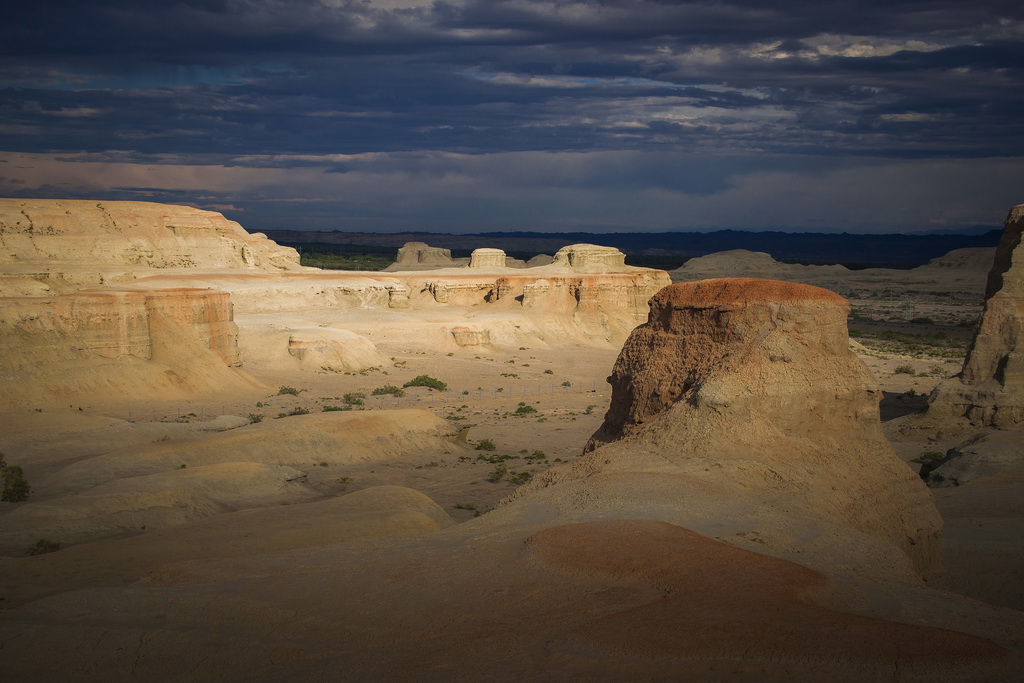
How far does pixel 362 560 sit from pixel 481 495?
10853 millimetres

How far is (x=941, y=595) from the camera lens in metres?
8.58

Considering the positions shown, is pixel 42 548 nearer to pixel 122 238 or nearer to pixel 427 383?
pixel 427 383

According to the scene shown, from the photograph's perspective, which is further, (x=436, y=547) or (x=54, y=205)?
(x=54, y=205)

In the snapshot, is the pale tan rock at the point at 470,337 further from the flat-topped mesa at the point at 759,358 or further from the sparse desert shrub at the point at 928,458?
the flat-topped mesa at the point at 759,358

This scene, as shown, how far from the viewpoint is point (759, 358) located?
40.4 ft

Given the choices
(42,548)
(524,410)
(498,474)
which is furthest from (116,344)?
(42,548)

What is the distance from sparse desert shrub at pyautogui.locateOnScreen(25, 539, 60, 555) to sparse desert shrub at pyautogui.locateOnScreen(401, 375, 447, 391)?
85.7 feet

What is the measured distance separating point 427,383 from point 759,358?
97.0 ft

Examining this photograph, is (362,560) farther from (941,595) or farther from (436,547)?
(941,595)

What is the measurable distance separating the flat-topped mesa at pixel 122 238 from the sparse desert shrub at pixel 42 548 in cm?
4101

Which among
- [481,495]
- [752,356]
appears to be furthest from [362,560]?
[481,495]

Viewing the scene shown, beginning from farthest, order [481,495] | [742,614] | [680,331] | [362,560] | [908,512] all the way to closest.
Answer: [481,495]
[680,331]
[908,512]
[362,560]
[742,614]

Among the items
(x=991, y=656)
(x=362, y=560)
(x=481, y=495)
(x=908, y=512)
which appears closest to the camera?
(x=991, y=656)

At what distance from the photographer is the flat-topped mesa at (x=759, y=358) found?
478 inches
